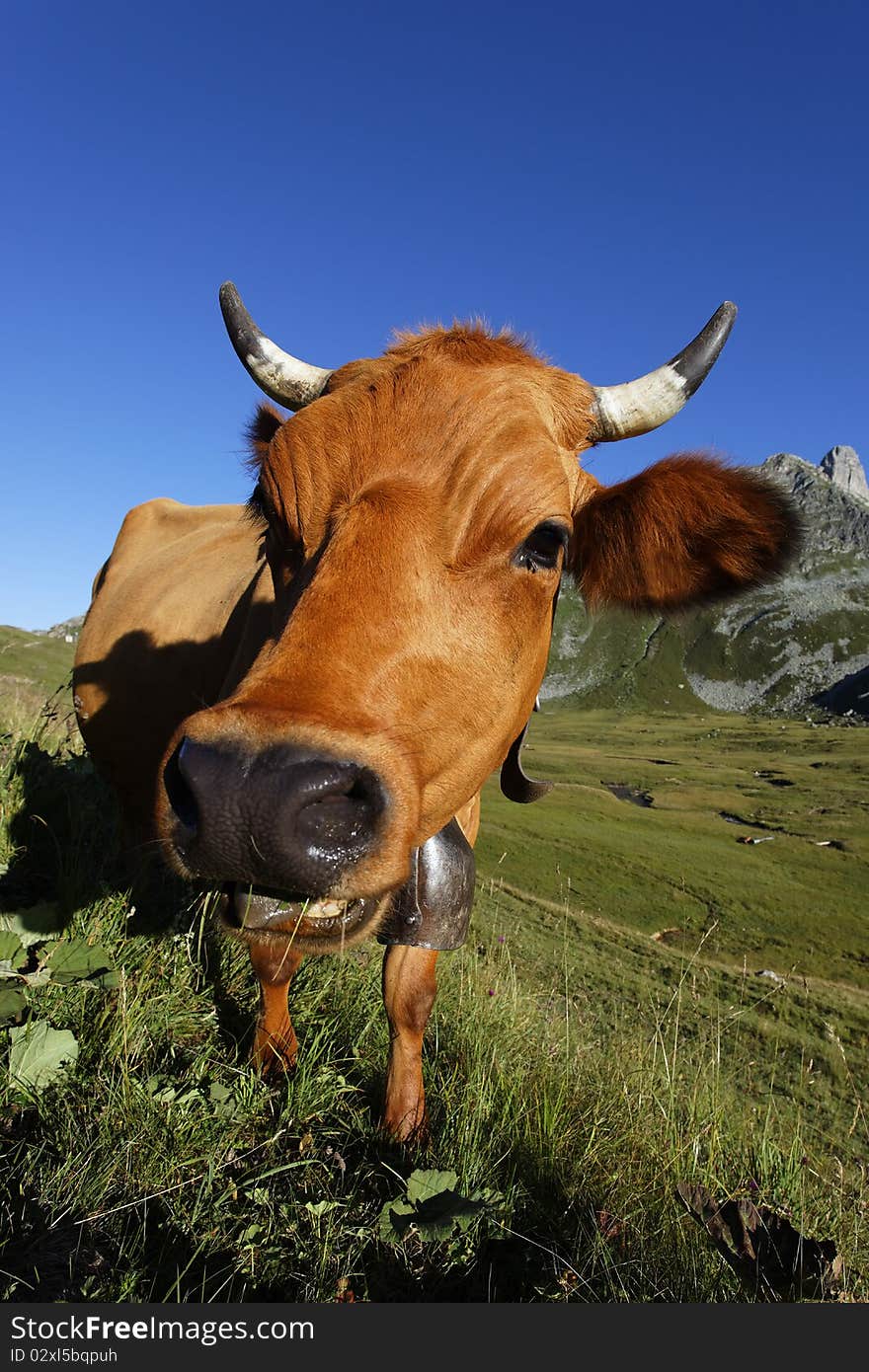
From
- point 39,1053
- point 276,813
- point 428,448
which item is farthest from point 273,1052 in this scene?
point 428,448

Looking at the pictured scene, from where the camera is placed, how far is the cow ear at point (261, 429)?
187 inches

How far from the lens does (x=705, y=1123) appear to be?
4.18m

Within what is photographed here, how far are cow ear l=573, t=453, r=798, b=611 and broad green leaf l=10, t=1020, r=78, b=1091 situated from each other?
3.28m

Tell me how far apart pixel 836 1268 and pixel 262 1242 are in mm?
1750

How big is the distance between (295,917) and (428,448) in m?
1.86

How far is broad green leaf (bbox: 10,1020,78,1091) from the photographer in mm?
2809

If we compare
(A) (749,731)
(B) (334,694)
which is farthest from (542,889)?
(A) (749,731)

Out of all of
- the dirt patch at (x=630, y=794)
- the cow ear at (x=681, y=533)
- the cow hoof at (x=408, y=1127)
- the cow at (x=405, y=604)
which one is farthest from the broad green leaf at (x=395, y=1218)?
the dirt patch at (x=630, y=794)

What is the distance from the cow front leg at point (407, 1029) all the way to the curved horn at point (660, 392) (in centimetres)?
310

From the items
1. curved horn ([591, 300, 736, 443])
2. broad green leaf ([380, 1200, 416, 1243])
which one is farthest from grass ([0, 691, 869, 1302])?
curved horn ([591, 300, 736, 443])

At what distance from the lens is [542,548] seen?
3.15m

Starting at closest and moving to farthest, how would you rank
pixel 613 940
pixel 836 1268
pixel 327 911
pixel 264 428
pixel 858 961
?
pixel 836 1268
pixel 327 911
pixel 264 428
pixel 613 940
pixel 858 961

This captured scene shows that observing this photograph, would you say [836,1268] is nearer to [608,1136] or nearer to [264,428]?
[608,1136]

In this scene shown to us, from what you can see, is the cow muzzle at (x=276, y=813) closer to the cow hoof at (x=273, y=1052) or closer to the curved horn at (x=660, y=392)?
the cow hoof at (x=273, y=1052)
